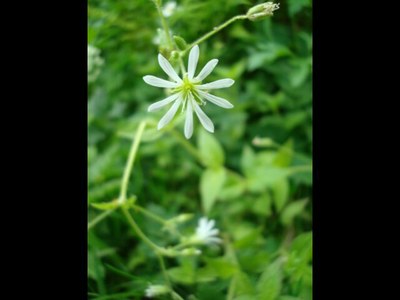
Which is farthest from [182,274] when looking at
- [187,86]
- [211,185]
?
[187,86]

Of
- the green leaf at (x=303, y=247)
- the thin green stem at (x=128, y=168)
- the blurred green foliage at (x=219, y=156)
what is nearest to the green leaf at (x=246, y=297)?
the blurred green foliage at (x=219, y=156)

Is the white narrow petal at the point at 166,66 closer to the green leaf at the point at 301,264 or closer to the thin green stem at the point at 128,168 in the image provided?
the thin green stem at the point at 128,168

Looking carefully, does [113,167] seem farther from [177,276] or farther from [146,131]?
[177,276]

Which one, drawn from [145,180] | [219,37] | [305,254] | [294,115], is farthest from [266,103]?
[305,254]

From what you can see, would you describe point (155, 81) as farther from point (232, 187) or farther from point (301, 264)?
point (232, 187)

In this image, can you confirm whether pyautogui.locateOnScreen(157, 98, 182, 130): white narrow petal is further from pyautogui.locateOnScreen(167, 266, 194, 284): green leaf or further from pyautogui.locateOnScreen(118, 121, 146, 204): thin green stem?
pyautogui.locateOnScreen(167, 266, 194, 284): green leaf

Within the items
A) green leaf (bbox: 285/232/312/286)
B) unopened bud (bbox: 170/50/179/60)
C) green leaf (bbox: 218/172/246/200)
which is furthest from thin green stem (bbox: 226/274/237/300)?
unopened bud (bbox: 170/50/179/60)
